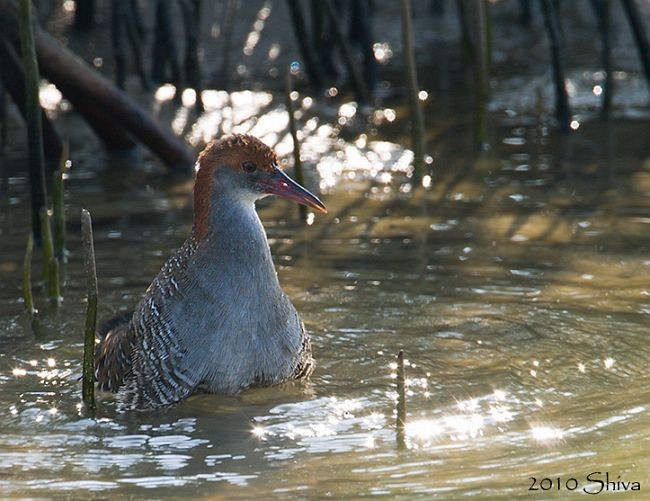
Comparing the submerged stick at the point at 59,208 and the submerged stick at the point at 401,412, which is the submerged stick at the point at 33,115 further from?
the submerged stick at the point at 401,412

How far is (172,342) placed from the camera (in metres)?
5.82

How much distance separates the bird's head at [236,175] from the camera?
6.05m

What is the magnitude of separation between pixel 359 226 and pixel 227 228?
2899mm

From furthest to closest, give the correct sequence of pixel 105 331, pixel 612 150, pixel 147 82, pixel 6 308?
1. pixel 147 82
2. pixel 612 150
3. pixel 6 308
4. pixel 105 331

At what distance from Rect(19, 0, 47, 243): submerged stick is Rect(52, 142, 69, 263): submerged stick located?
164mm

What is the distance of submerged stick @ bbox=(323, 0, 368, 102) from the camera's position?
11.1m

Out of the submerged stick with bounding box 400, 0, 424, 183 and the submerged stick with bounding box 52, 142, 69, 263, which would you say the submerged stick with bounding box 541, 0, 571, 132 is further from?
the submerged stick with bounding box 52, 142, 69, 263

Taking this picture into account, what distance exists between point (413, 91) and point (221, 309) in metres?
3.88

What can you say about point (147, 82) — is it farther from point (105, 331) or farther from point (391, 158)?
point (105, 331)

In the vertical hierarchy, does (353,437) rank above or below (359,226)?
below

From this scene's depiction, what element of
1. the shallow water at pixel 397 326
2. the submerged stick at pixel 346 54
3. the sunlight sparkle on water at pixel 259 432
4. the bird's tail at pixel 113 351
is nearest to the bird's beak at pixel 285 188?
the shallow water at pixel 397 326

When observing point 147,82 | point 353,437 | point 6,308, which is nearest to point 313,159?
point 147,82

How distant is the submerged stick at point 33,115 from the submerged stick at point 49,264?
64 centimetres

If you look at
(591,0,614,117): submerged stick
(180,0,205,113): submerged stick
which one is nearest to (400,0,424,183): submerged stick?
(591,0,614,117): submerged stick
